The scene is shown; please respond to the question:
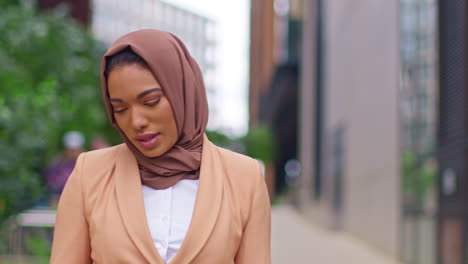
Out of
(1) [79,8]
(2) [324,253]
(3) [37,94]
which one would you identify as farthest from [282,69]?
(3) [37,94]

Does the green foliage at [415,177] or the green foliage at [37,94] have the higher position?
the green foliage at [37,94]

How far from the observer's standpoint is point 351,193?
802 inches

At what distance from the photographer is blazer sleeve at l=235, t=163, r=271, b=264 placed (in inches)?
84.5

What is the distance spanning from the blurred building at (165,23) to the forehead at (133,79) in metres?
66.8

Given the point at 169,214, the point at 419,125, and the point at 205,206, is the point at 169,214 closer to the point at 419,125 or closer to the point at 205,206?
the point at 205,206

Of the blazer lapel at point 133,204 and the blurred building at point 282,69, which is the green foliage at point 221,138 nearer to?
the blurred building at point 282,69

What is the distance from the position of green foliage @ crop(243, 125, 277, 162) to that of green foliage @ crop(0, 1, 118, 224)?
53.7ft

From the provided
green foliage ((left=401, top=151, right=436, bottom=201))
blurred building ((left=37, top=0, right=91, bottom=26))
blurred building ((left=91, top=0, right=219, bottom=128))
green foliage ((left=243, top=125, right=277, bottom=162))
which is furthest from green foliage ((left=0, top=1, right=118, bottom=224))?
blurred building ((left=91, top=0, right=219, bottom=128))

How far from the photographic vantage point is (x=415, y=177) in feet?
37.6

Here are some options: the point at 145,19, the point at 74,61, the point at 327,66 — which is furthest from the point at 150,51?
the point at 145,19

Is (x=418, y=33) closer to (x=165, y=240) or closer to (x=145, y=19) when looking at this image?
(x=165, y=240)

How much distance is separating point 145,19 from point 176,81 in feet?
310

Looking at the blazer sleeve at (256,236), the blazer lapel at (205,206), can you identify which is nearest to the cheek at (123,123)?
the blazer lapel at (205,206)

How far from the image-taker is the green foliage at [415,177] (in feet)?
33.6
